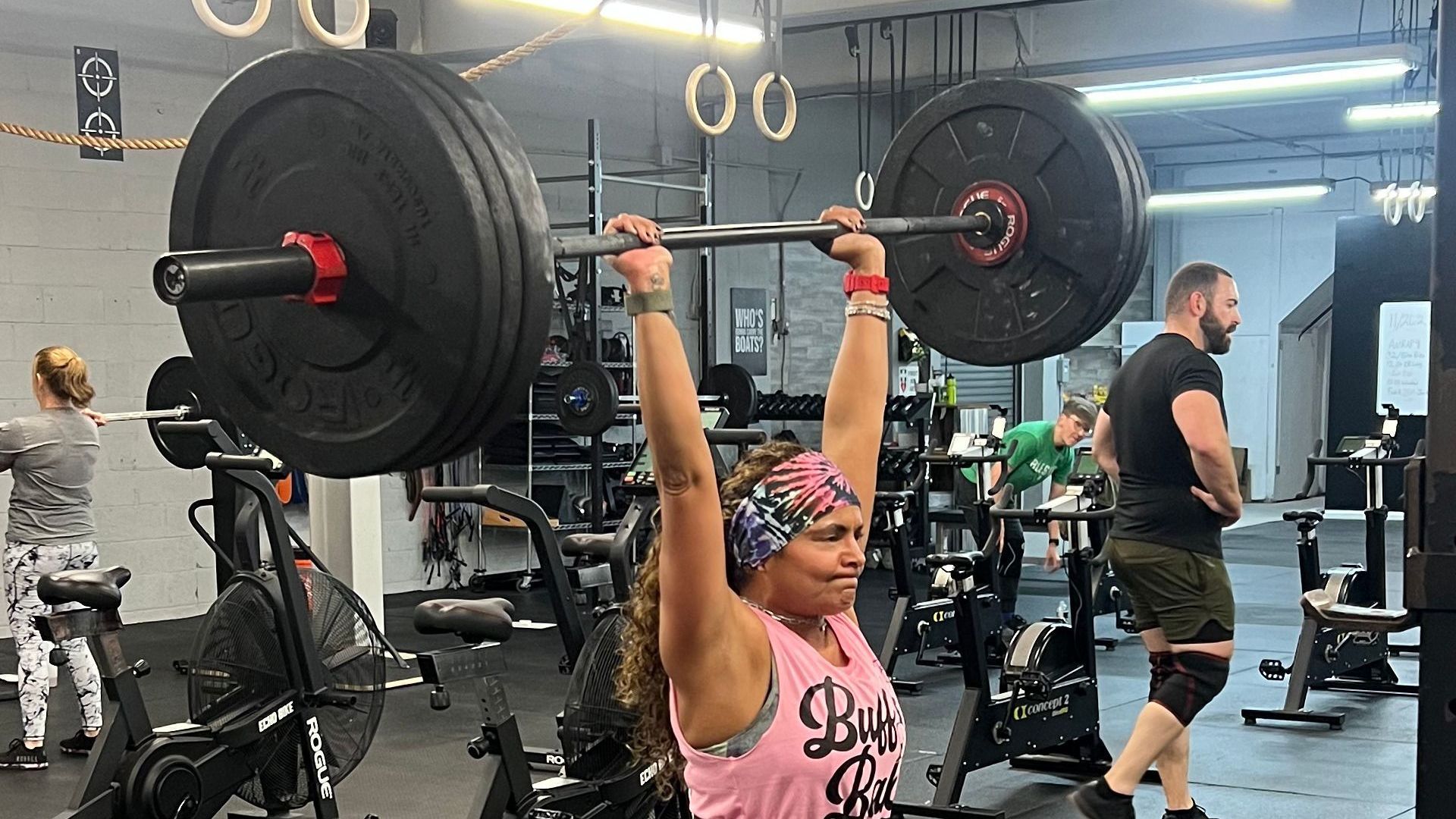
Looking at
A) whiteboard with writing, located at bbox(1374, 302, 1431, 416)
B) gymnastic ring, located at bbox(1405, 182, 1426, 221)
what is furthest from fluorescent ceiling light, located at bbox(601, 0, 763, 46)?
whiteboard with writing, located at bbox(1374, 302, 1431, 416)

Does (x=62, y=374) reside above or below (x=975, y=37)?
below

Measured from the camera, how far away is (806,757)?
1669mm

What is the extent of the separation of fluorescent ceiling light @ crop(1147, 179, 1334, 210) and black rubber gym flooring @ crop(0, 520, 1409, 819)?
17.1ft

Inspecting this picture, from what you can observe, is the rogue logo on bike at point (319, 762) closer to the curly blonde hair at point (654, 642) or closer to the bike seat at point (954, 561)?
the bike seat at point (954, 561)

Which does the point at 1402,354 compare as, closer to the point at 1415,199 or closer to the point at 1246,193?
the point at 1246,193

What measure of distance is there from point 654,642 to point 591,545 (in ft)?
7.84

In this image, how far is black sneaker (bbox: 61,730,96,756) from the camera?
5.04 meters

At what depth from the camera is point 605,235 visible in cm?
166

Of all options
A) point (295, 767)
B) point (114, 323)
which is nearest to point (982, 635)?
point (295, 767)

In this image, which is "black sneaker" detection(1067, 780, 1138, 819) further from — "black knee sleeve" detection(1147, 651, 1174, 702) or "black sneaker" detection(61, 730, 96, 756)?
"black sneaker" detection(61, 730, 96, 756)

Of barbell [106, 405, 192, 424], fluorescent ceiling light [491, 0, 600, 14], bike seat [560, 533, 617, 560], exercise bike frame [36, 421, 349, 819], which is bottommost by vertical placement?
exercise bike frame [36, 421, 349, 819]

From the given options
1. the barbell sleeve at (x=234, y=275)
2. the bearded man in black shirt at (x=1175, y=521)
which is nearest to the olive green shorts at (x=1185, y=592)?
the bearded man in black shirt at (x=1175, y=521)

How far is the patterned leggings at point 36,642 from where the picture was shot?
487cm

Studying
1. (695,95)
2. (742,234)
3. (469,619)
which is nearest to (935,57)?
(695,95)
